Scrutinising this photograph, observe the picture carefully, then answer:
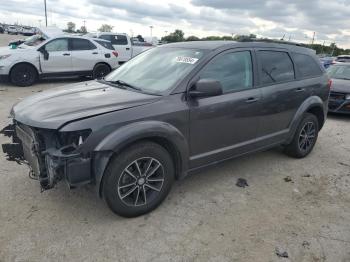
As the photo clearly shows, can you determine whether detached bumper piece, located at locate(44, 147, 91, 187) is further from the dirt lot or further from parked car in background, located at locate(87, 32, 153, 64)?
parked car in background, located at locate(87, 32, 153, 64)

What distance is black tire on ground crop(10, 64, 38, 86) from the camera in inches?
423

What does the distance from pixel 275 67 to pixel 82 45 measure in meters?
8.89

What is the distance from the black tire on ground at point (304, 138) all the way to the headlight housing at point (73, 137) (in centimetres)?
339

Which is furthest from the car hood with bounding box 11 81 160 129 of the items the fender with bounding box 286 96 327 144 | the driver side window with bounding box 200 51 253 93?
the fender with bounding box 286 96 327 144

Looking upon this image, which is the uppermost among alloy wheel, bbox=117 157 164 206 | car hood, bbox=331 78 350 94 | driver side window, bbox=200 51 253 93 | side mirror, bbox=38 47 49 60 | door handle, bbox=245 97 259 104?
driver side window, bbox=200 51 253 93

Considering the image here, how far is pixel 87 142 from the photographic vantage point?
302 cm

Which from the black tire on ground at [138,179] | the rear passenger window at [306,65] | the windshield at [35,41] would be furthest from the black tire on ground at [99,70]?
the black tire on ground at [138,179]

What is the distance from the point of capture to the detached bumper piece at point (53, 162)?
3.00 metres

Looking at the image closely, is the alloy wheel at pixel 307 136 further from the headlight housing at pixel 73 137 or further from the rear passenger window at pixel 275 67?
the headlight housing at pixel 73 137

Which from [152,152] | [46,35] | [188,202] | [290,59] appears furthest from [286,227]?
[46,35]

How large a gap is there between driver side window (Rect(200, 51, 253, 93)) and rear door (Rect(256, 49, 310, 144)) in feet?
0.75

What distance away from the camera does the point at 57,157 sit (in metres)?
3.00

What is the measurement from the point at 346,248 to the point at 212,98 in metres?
1.99

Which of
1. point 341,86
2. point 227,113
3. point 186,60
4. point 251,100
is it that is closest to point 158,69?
point 186,60
